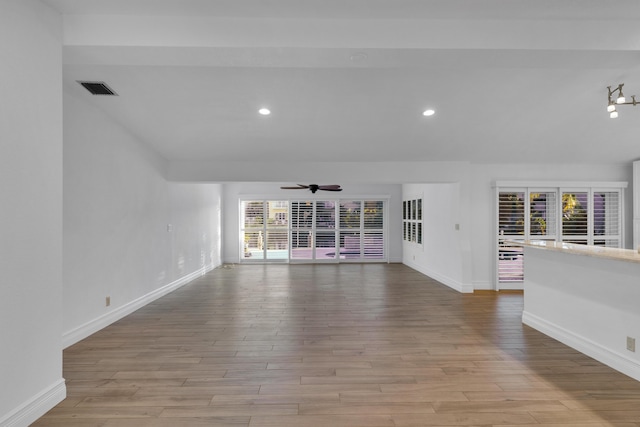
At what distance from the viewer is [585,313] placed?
326 centimetres

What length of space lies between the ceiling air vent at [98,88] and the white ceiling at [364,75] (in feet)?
0.29

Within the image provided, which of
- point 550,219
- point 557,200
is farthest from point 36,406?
point 557,200

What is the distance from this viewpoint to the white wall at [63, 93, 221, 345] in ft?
11.6

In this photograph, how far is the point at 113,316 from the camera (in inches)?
166

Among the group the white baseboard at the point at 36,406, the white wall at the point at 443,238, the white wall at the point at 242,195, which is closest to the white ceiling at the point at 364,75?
the white wall at the point at 443,238

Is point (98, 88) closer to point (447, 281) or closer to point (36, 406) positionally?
point (36, 406)

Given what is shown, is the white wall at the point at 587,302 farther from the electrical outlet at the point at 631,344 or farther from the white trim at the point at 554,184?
the white trim at the point at 554,184

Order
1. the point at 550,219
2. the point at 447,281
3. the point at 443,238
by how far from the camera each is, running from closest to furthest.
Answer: the point at 550,219 → the point at 447,281 → the point at 443,238

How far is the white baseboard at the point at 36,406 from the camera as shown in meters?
2.03

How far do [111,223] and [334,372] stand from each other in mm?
3242

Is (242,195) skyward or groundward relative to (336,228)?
skyward

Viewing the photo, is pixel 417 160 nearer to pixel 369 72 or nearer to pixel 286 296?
pixel 369 72

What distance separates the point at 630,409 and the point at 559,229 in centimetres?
436

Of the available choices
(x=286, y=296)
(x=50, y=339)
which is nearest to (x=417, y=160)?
(x=286, y=296)
